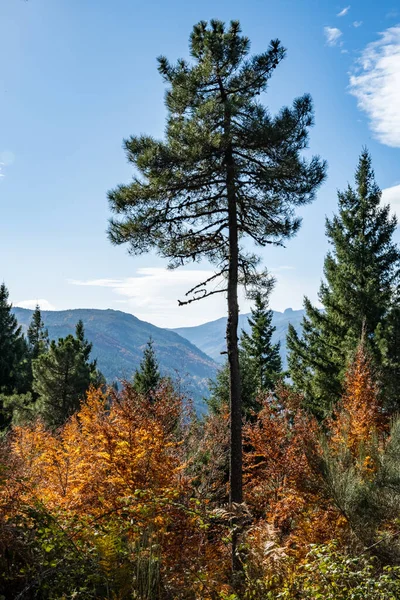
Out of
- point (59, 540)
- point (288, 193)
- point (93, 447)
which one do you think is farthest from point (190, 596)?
point (288, 193)

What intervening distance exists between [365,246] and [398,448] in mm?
12434

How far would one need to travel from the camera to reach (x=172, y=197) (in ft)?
32.8

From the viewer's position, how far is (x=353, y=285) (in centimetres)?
1873

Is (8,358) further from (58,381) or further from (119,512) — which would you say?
(119,512)

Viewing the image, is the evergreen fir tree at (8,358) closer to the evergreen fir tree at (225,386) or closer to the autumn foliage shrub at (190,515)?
the autumn foliage shrub at (190,515)

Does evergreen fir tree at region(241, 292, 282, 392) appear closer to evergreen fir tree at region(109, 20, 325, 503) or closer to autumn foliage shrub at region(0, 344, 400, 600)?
autumn foliage shrub at region(0, 344, 400, 600)

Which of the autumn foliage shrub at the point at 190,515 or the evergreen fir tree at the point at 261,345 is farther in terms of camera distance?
the evergreen fir tree at the point at 261,345

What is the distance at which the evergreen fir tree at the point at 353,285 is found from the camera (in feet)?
59.7

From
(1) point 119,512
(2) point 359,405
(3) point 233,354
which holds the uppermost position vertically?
(3) point 233,354

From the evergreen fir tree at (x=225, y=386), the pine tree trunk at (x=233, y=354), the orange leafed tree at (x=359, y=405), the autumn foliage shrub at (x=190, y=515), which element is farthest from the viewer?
the evergreen fir tree at (x=225, y=386)

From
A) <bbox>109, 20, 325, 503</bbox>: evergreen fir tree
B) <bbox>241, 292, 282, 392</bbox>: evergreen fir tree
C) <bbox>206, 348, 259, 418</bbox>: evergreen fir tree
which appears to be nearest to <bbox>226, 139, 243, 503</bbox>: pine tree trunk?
<bbox>109, 20, 325, 503</bbox>: evergreen fir tree

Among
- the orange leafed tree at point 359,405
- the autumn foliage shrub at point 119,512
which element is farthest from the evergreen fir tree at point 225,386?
the autumn foliage shrub at point 119,512

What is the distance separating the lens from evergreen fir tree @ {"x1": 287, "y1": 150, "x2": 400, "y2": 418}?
18.2 metres

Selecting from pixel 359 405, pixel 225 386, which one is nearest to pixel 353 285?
pixel 359 405
